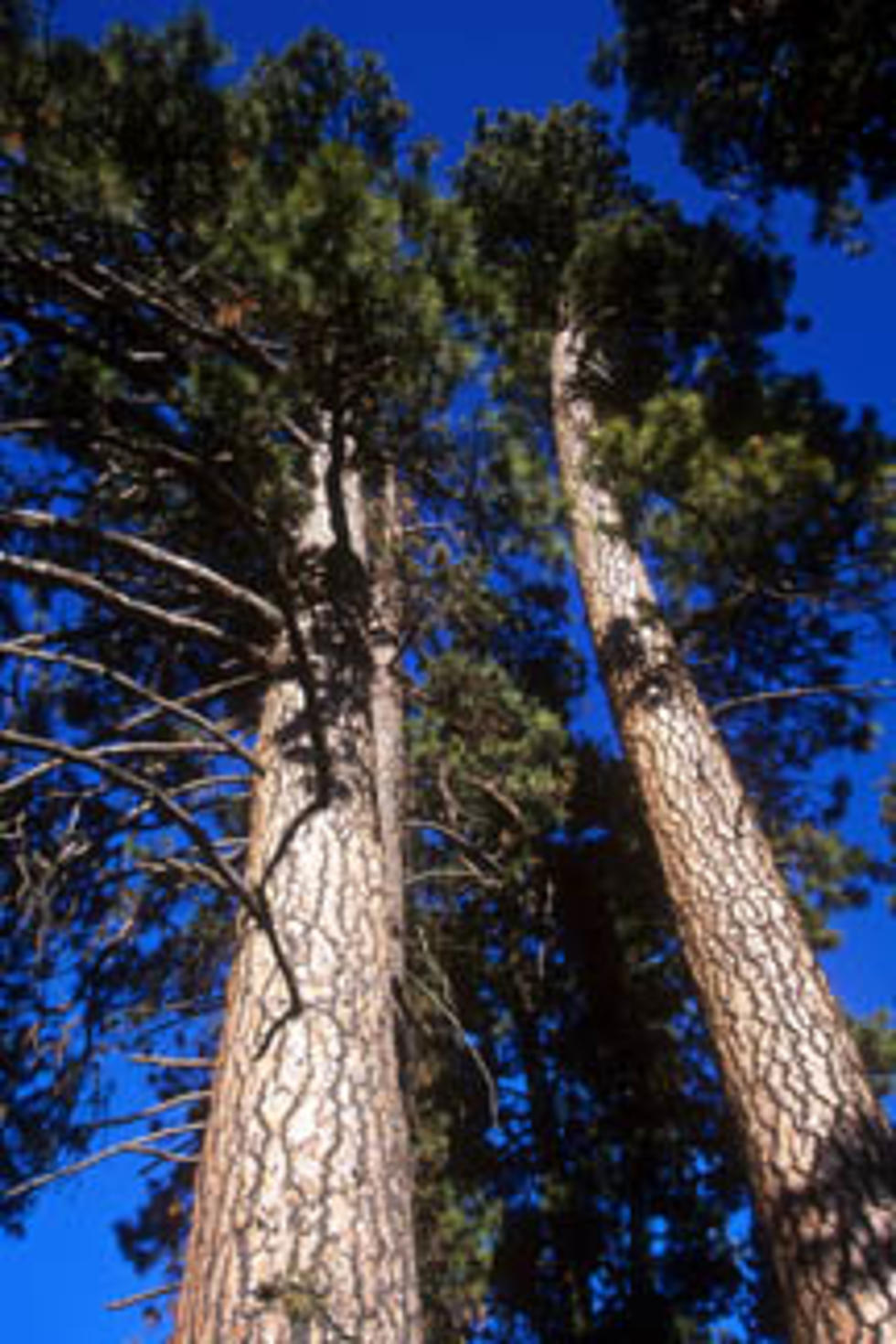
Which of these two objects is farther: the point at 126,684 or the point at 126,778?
the point at 126,684

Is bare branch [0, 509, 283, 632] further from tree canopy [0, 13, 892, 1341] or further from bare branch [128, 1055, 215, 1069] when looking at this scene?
bare branch [128, 1055, 215, 1069]

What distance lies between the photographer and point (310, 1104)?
2.31 meters

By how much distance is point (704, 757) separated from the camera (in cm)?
485

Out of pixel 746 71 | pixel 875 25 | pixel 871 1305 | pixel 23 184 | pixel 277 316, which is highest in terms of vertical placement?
pixel 746 71

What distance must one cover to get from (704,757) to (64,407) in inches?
149

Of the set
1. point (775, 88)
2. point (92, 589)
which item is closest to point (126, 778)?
point (92, 589)

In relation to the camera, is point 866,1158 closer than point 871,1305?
No

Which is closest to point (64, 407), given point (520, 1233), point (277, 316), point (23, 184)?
point (23, 184)

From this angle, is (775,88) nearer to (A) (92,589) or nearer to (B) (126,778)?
(A) (92,589)

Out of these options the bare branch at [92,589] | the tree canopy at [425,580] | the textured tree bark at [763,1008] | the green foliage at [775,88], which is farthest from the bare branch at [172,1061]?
the green foliage at [775,88]

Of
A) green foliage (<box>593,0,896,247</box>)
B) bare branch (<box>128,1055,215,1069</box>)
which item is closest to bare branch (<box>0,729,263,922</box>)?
bare branch (<box>128,1055,215,1069</box>)

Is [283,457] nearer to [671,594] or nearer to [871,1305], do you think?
[671,594]

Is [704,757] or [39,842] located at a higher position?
[704,757]

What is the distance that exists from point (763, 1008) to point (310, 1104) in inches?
95.3
